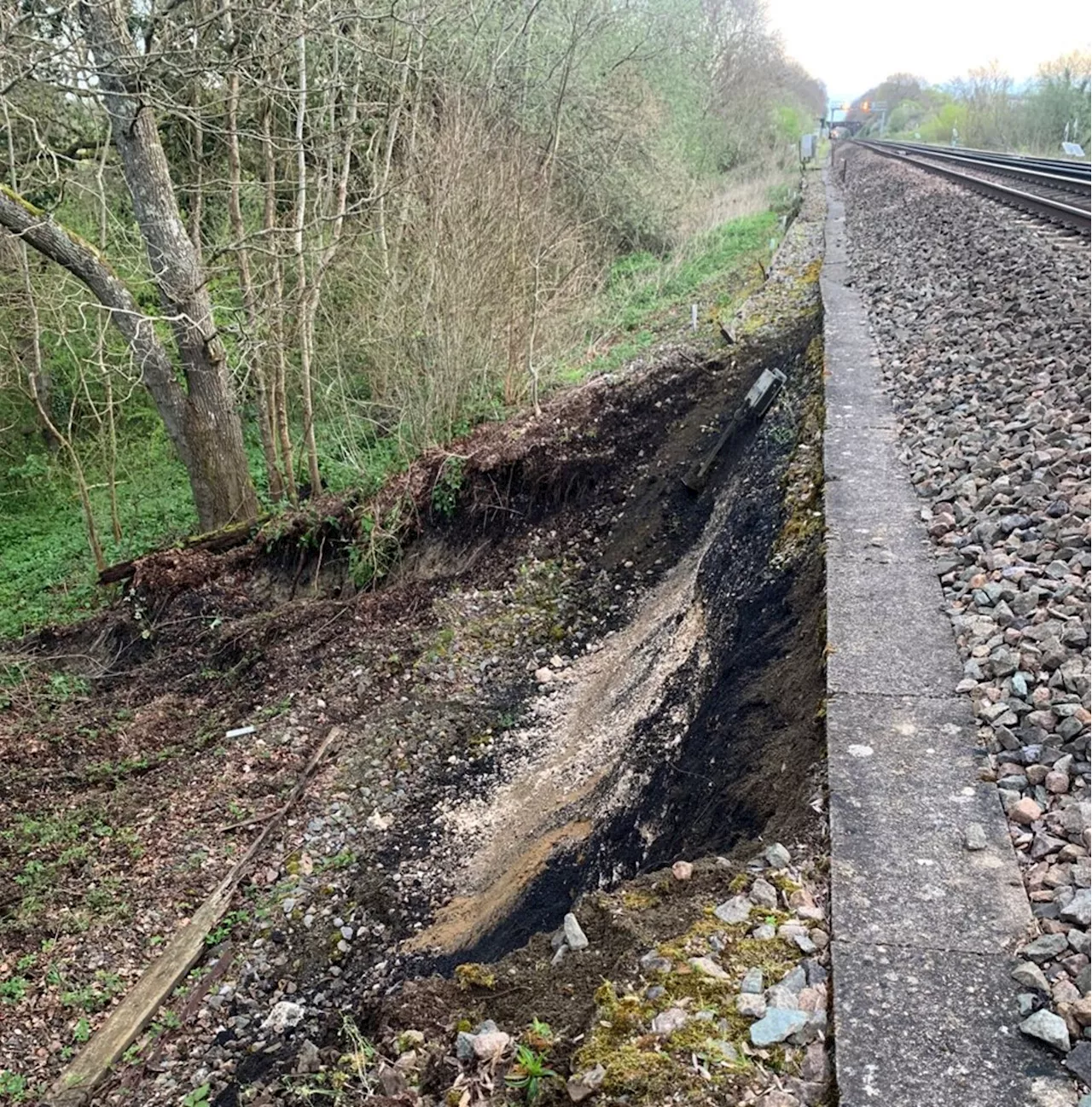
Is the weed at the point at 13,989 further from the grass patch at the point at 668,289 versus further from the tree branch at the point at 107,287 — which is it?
the grass patch at the point at 668,289

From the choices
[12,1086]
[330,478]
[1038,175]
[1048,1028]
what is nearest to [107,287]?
[330,478]

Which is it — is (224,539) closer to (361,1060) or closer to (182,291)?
(182,291)

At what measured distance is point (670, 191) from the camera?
18.2 m

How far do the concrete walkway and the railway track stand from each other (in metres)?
8.91

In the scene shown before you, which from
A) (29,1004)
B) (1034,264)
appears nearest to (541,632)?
(29,1004)

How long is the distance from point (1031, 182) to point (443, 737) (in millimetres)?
17284

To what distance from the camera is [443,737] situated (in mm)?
5855

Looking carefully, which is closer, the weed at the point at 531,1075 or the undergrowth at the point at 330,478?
the weed at the point at 531,1075

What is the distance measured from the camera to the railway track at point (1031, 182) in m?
11.5

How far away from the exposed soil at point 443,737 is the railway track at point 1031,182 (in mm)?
5389

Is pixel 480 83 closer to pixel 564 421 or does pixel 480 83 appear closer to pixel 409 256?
pixel 409 256

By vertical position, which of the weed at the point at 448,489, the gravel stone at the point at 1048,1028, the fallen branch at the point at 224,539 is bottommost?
the gravel stone at the point at 1048,1028

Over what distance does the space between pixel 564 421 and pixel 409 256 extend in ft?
8.97

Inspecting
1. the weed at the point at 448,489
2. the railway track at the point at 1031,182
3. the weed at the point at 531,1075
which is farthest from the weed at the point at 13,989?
the railway track at the point at 1031,182
